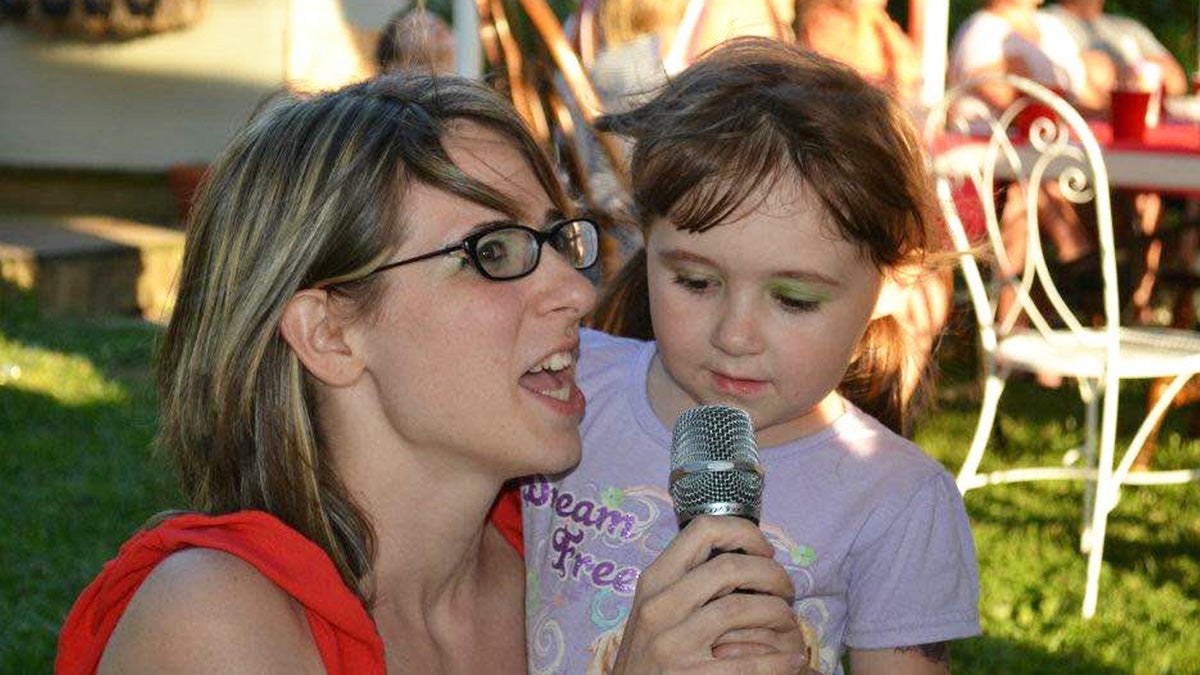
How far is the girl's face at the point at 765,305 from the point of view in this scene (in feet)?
7.80

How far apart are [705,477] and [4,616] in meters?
3.75

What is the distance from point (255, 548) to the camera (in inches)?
83.4

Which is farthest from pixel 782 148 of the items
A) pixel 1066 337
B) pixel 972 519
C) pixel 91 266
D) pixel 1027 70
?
pixel 91 266

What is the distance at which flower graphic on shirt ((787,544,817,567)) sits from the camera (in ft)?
7.89

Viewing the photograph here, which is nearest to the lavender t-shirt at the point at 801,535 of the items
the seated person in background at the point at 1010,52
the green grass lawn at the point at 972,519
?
the green grass lawn at the point at 972,519

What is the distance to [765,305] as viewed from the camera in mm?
2381

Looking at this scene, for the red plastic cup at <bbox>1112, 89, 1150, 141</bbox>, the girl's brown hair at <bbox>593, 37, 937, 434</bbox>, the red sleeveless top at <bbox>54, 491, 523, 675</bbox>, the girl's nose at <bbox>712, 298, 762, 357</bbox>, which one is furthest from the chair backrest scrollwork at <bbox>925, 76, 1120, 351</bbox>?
the red sleeveless top at <bbox>54, 491, 523, 675</bbox>

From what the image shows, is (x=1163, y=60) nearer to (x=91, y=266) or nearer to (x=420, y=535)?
(x=91, y=266)

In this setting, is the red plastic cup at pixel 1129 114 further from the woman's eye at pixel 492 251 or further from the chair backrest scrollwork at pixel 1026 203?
the woman's eye at pixel 492 251

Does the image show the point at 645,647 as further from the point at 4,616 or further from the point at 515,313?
the point at 4,616

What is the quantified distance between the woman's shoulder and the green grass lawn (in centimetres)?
194

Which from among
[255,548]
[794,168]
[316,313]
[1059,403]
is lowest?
[1059,403]

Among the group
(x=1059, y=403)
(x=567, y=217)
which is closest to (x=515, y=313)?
(x=567, y=217)

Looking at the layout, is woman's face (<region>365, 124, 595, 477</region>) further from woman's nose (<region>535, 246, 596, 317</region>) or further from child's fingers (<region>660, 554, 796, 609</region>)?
child's fingers (<region>660, 554, 796, 609</region>)
